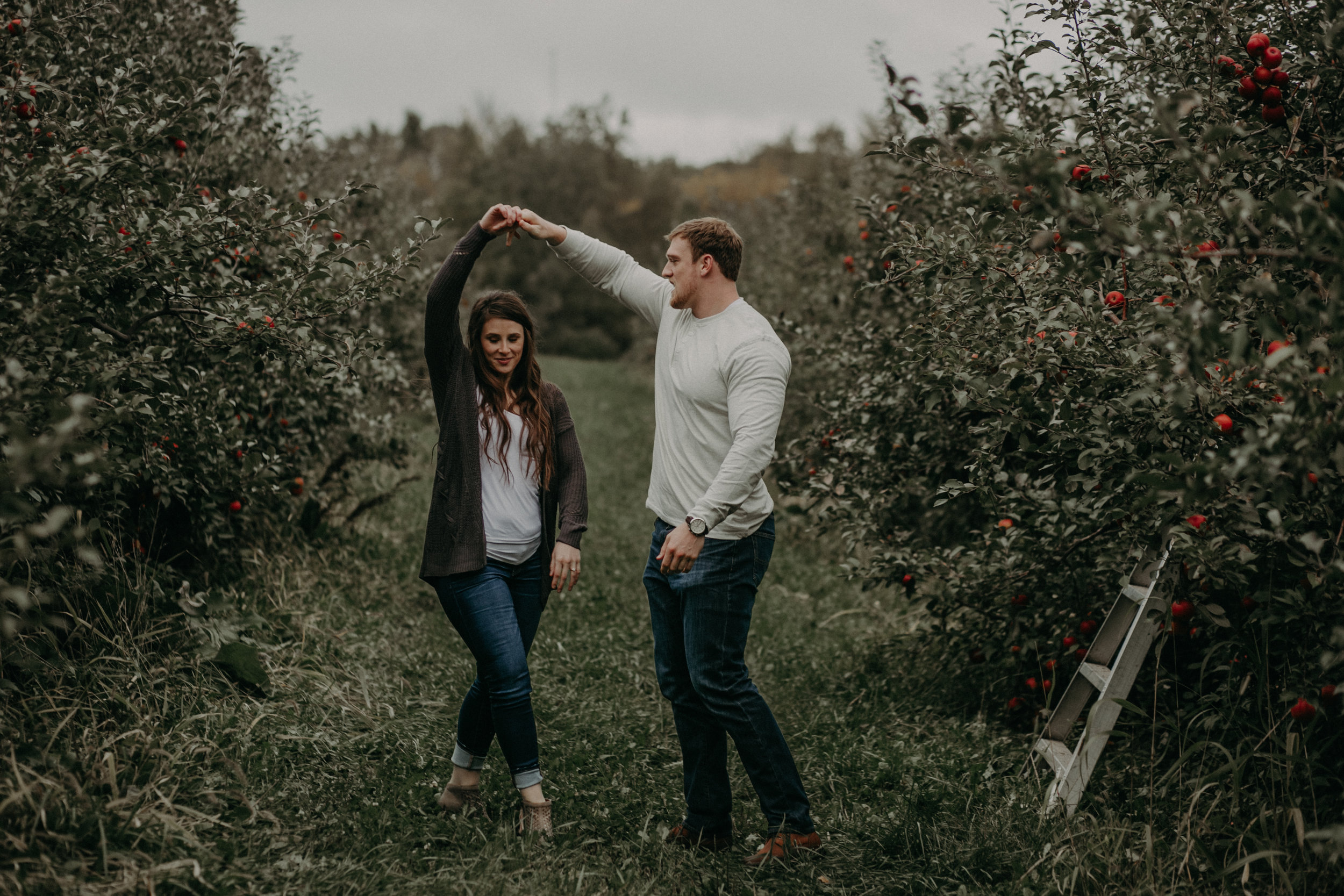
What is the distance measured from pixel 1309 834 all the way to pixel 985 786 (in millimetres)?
1782

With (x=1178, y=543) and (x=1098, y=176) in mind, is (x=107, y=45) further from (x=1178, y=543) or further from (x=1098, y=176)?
(x=1178, y=543)

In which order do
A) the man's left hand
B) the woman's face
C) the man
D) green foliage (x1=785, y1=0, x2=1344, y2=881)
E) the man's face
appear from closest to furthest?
green foliage (x1=785, y1=0, x2=1344, y2=881) → the man's left hand → the man → the man's face → the woman's face

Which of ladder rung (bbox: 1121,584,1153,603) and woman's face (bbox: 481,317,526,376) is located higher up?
woman's face (bbox: 481,317,526,376)

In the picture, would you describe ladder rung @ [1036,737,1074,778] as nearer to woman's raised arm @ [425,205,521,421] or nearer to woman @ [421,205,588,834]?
woman @ [421,205,588,834]

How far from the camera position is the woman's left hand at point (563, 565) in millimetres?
3467

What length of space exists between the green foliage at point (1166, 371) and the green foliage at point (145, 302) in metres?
2.19

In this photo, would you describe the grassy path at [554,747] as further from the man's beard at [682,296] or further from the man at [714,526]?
the man's beard at [682,296]

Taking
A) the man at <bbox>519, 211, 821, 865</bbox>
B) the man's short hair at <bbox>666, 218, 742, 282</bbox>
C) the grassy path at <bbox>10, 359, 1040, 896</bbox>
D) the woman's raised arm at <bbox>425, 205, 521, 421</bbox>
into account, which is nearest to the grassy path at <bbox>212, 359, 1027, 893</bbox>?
the grassy path at <bbox>10, 359, 1040, 896</bbox>

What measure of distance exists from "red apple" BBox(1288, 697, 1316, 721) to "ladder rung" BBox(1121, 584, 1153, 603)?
27.2 inches

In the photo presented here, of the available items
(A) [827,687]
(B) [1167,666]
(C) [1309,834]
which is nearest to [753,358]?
(C) [1309,834]

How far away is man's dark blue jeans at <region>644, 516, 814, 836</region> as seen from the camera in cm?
312

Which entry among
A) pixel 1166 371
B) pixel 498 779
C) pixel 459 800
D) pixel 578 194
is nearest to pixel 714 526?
pixel 1166 371

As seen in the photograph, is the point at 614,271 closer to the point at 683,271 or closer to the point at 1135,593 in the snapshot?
the point at 683,271

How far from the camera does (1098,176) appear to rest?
3279 millimetres
